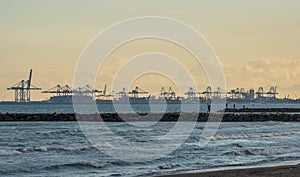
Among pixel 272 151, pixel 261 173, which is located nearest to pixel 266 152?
pixel 272 151

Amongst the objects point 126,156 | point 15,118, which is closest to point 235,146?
point 126,156

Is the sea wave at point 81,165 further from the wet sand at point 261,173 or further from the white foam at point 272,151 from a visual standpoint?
the white foam at point 272,151

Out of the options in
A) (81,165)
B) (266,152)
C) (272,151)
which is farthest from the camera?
(272,151)

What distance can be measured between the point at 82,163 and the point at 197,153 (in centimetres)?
703

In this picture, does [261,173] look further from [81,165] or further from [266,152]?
[266,152]

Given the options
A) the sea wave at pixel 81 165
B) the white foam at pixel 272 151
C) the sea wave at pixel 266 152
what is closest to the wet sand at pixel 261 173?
the sea wave at pixel 81 165

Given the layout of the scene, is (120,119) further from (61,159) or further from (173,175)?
(173,175)

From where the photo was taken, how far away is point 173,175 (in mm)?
21000

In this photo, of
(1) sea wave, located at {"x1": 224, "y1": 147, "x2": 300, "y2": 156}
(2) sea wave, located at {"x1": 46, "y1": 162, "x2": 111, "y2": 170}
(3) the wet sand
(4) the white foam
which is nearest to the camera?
(3) the wet sand

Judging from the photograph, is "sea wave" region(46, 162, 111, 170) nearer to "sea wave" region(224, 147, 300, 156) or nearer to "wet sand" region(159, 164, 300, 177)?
"wet sand" region(159, 164, 300, 177)

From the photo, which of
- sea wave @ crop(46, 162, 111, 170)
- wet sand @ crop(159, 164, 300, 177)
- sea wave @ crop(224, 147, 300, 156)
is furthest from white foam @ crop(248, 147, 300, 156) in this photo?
Result: wet sand @ crop(159, 164, 300, 177)

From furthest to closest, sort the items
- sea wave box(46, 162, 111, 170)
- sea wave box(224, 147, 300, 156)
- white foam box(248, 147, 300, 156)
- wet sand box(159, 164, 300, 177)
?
white foam box(248, 147, 300, 156) < sea wave box(224, 147, 300, 156) < sea wave box(46, 162, 111, 170) < wet sand box(159, 164, 300, 177)

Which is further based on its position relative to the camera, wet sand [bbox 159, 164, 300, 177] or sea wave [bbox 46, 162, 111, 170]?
sea wave [bbox 46, 162, 111, 170]

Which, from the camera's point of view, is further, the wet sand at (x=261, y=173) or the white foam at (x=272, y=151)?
the white foam at (x=272, y=151)
